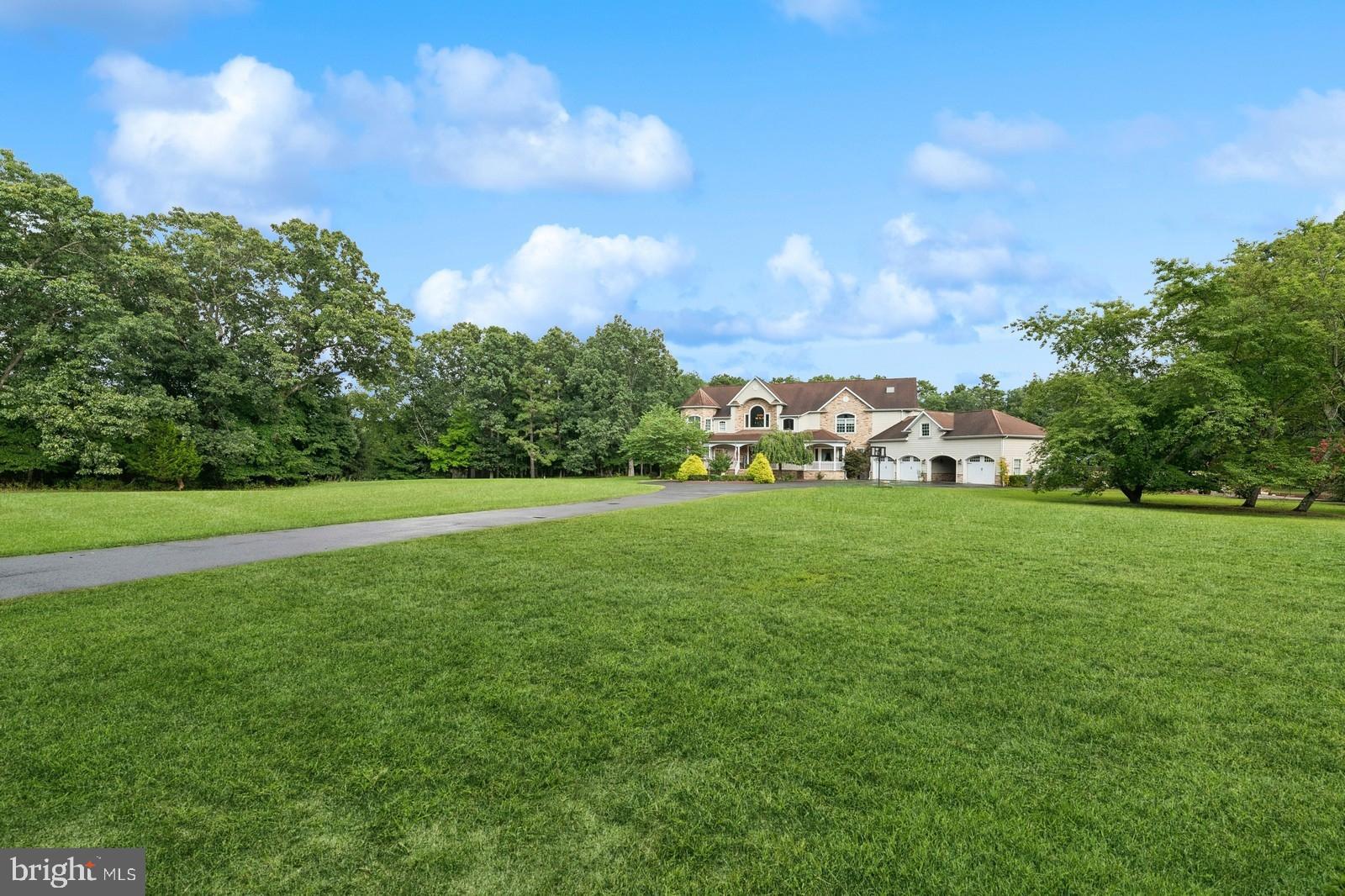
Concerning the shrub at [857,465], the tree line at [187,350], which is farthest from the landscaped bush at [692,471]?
the shrub at [857,465]

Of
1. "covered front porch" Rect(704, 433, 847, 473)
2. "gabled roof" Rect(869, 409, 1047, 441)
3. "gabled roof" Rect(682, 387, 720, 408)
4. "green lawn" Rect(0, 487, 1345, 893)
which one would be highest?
"gabled roof" Rect(682, 387, 720, 408)

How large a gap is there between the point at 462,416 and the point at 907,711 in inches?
1890

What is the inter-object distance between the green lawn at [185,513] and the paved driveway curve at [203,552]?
0.71 m

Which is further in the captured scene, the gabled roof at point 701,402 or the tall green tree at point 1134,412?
the gabled roof at point 701,402

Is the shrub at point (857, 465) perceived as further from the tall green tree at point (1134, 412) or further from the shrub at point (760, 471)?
the tall green tree at point (1134, 412)

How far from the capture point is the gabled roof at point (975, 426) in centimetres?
3616

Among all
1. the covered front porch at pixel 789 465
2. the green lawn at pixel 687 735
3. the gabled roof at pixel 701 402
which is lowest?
the green lawn at pixel 687 735

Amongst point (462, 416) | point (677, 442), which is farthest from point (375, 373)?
point (677, 442)

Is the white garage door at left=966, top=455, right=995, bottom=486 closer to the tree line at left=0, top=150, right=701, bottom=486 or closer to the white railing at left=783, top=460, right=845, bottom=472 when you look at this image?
the white railing at left=783, top=460, right=845, bottom=472

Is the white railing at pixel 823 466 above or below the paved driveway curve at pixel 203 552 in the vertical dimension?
above

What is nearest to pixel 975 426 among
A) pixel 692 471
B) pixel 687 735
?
pixel 692 471

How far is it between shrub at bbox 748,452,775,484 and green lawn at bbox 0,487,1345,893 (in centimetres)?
2807

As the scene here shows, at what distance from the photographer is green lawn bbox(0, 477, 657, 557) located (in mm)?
10594

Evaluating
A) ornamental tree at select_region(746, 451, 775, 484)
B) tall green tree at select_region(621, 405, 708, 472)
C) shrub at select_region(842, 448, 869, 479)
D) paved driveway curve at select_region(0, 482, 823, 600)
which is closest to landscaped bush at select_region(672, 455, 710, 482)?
tall green tree at select_region(621, 405, 708, 472)
